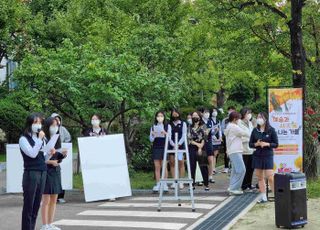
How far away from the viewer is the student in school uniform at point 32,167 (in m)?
8.38

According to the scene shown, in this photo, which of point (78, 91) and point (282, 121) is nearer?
Result: point (282, 121)

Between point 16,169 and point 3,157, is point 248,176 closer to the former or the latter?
point 16,169

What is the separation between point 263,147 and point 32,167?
188 inches

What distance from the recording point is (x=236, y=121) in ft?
41.5

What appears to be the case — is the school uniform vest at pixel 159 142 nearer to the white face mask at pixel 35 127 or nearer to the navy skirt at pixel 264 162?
the navy skirt at pixel 264 162

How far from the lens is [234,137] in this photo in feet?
40.9

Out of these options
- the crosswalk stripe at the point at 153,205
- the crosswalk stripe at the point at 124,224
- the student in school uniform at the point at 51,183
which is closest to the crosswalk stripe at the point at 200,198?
the crosswalk stripe at the point at 153,205

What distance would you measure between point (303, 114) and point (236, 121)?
1.40 meters

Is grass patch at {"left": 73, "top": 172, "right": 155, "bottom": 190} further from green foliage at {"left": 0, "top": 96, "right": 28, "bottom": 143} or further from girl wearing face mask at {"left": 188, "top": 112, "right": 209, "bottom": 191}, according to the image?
green foliage at {"left": 0, "top": 96, "right": 28, "bottom": 143}

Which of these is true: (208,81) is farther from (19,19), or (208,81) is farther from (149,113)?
(149,113)

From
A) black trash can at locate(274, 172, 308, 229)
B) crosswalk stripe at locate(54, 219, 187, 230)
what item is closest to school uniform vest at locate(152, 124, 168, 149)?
crosswalk stripe at locate(54, 219, 187, 230)

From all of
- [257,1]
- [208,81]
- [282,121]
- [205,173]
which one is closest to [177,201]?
[205,173]

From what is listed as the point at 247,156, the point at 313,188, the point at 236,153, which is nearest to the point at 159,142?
the point at 236,153

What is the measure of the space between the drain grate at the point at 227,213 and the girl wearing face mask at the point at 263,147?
50cm
